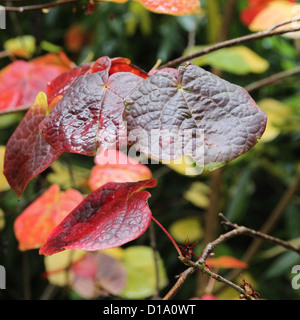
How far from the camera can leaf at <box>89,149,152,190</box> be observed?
41cm

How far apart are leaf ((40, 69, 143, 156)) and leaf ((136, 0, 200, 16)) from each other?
101 mm

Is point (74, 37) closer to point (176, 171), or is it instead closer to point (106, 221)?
point (176, 171)

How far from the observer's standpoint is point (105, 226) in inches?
10.9

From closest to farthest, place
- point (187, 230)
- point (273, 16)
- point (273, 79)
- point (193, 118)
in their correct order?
point (193, 118)
point (273, 16)
point (273, 79)
point (187, 230)

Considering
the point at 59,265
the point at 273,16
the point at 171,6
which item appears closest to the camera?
the point at 171,6

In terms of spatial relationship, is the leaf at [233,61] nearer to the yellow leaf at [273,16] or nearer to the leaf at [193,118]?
the yellow leaf at [273,16]

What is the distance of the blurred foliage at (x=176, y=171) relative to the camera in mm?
976

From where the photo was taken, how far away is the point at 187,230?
3.28 feet

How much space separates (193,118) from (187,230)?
78 cm

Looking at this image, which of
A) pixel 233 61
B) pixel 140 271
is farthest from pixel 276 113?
pixel 140 271

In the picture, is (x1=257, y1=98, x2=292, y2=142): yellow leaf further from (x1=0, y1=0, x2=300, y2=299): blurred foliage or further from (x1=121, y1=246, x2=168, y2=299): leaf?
(x1=121, y1=246, x2=168, y2=299): leaf

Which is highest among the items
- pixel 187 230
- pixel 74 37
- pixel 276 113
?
pixel 74 37
